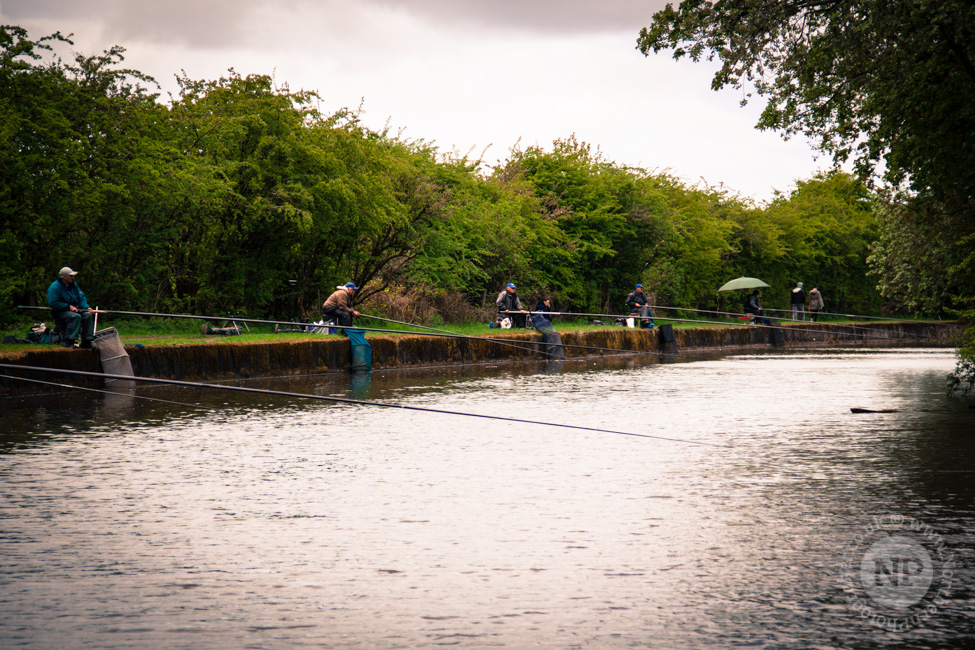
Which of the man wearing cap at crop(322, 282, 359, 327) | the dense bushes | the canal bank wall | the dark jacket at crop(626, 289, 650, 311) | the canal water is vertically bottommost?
the canal water

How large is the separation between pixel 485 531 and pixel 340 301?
1549 centimetres

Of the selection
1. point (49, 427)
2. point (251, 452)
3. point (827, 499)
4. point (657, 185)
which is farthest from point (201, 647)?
point (657, 185)

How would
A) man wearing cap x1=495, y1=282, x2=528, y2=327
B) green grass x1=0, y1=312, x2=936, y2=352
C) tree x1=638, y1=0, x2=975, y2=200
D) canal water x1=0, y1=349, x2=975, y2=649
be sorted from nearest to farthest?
canal water x1=0, y1=349, x2=975, y2=649 → tree x1=638, y1=0, x2=975, y2=200 → green grass x1=0, y1=312, x2=936, y2=352 → man wearing cap x1=495, y1=282, x2=528, y2=327

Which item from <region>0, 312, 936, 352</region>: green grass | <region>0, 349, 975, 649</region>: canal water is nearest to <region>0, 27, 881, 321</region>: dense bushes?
<region>0, 312, 936, 352</region>: green grass

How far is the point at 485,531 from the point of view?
621 cm

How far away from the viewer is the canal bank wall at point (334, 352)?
15.6 m

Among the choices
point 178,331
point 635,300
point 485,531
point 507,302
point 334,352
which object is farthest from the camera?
point 635,300

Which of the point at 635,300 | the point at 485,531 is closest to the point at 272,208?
the point at 635,300

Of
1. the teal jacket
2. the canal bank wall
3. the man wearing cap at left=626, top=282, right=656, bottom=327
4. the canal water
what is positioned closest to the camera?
the canal water

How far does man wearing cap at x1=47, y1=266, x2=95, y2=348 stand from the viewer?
52.2 feet

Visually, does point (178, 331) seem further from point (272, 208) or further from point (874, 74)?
point (874, 74)

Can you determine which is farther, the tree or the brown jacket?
the brown jacket

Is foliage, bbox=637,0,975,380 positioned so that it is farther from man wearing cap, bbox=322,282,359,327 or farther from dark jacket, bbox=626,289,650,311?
dark jacket, bbox=626,289,650,311

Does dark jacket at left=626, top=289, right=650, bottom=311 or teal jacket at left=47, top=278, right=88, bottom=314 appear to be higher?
dark jacket at left=626, top=289, right=650, bottom=311
